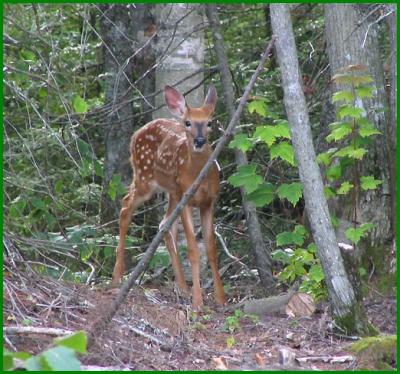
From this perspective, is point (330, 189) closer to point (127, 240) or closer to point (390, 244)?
point (390, 244)

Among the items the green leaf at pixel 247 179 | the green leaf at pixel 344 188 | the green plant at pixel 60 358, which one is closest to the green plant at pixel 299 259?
the green leaf at pixel 247 179

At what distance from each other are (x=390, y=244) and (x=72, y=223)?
15.7ft

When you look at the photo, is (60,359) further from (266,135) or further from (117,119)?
(117,119)

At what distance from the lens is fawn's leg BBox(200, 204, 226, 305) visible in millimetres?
8930

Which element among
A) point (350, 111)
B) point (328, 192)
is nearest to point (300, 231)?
point (328, 192)

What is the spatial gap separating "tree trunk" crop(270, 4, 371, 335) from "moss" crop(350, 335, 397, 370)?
1.50 ft

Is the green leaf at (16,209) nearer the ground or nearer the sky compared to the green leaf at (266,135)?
nearer the ground

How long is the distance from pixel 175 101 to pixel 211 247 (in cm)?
135

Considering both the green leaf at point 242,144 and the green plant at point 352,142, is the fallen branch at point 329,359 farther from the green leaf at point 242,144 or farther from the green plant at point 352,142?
the green leaf at point 242,144

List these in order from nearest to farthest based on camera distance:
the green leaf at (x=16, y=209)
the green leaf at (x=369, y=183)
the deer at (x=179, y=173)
Result: 1. the green leaf at (x=16, y=209)
2. the green leaf at (x=369, y=183)
3. the deer at (x=179, y=173)

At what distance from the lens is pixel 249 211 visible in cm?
961

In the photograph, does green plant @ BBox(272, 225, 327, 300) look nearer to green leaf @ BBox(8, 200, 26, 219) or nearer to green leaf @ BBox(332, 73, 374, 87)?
green leaf @ BBox(332, 73, 374, 87)

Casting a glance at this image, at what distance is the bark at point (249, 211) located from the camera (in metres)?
9.51

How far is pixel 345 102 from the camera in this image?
8508mm
